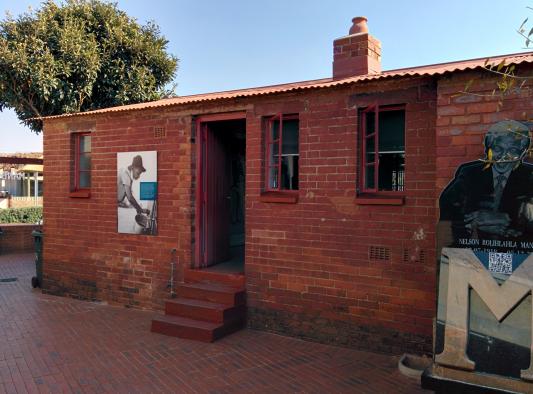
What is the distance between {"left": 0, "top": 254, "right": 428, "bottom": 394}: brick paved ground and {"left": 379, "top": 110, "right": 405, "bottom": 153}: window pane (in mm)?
2632

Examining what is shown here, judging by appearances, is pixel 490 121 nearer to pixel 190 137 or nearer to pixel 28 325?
pixel 190 137

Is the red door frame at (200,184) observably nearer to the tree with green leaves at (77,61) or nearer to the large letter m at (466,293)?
the large letter m at (466,293)

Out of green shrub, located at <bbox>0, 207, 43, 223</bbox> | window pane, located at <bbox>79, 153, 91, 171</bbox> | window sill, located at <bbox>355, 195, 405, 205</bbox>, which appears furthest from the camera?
green shrub, located at <bbox>0, 207, 43, 223</bbox>

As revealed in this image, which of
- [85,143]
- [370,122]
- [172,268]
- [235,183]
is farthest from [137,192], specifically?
[370,122]

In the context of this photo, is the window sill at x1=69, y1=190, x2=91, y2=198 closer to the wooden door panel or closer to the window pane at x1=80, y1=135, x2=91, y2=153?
the window pane at x1=80, y1=135, x2=91, y2=153

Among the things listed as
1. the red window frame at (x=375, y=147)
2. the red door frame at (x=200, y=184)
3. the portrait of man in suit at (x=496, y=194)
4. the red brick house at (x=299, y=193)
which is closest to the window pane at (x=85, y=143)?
the red brick house at (x=299, y=193)

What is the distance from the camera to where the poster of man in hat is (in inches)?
301

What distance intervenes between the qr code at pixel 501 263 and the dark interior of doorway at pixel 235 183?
3.99 metres

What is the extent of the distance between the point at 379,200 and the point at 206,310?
113 inches

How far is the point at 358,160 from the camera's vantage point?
231 inches

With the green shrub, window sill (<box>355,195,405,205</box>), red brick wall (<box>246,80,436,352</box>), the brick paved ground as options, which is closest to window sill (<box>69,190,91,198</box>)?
the brick paved ground

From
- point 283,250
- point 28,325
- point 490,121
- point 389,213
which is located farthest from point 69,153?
point 490,121

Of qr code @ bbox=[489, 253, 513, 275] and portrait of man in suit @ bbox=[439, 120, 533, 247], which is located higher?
portrait of man in suit @ bbox=[439, 120, 533, 247]

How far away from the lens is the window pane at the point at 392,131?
5.69 metres
